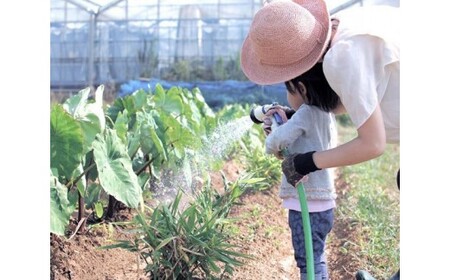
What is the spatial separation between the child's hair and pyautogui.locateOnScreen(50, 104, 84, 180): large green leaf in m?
0.69

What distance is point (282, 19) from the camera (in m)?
1.67

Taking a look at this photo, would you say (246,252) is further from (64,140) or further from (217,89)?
(217,89)

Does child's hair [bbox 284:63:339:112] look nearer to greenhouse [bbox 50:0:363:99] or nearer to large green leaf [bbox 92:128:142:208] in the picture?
large green leaf [bbox 92:128:142:208]

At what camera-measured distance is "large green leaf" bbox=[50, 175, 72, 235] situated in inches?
80.4

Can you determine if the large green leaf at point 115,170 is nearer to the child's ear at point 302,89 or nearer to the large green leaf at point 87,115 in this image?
the large green leaf at point 87,115

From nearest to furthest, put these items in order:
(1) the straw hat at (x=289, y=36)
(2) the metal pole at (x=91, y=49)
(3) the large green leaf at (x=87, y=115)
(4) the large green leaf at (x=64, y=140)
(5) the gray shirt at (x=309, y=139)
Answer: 1. (1) the straw hat at (x=289, y=36)
2. (5) the gray shirt at (x=309, y=139)
3. (4) the large green leaf at (x=64, y=140)
4. (3) the large green leaf at (x=87, y=115)
5. (2) the metal pole at (x=91, y=49)

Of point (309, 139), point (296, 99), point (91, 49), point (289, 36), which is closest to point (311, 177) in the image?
point (309, 139)

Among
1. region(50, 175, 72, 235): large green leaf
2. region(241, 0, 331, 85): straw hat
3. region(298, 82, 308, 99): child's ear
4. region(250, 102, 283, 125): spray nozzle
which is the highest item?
region(241, 0, 331, 85): straw hat

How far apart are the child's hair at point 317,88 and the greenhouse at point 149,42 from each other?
7.54 metres

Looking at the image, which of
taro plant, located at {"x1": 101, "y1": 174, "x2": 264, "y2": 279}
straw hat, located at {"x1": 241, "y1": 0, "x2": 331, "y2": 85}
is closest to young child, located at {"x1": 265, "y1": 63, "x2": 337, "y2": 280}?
straw hat, located at {"x1": 241, "y1": 0, "x2": 331, "y2": 85}

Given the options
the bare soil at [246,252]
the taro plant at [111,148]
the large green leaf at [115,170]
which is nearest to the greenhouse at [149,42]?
the taro plant at [111,148]

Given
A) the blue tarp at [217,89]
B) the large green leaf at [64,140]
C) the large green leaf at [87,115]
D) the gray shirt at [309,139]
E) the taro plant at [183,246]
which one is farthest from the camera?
the blue tarp at [217,89]

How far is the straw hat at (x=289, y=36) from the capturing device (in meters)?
1.67
